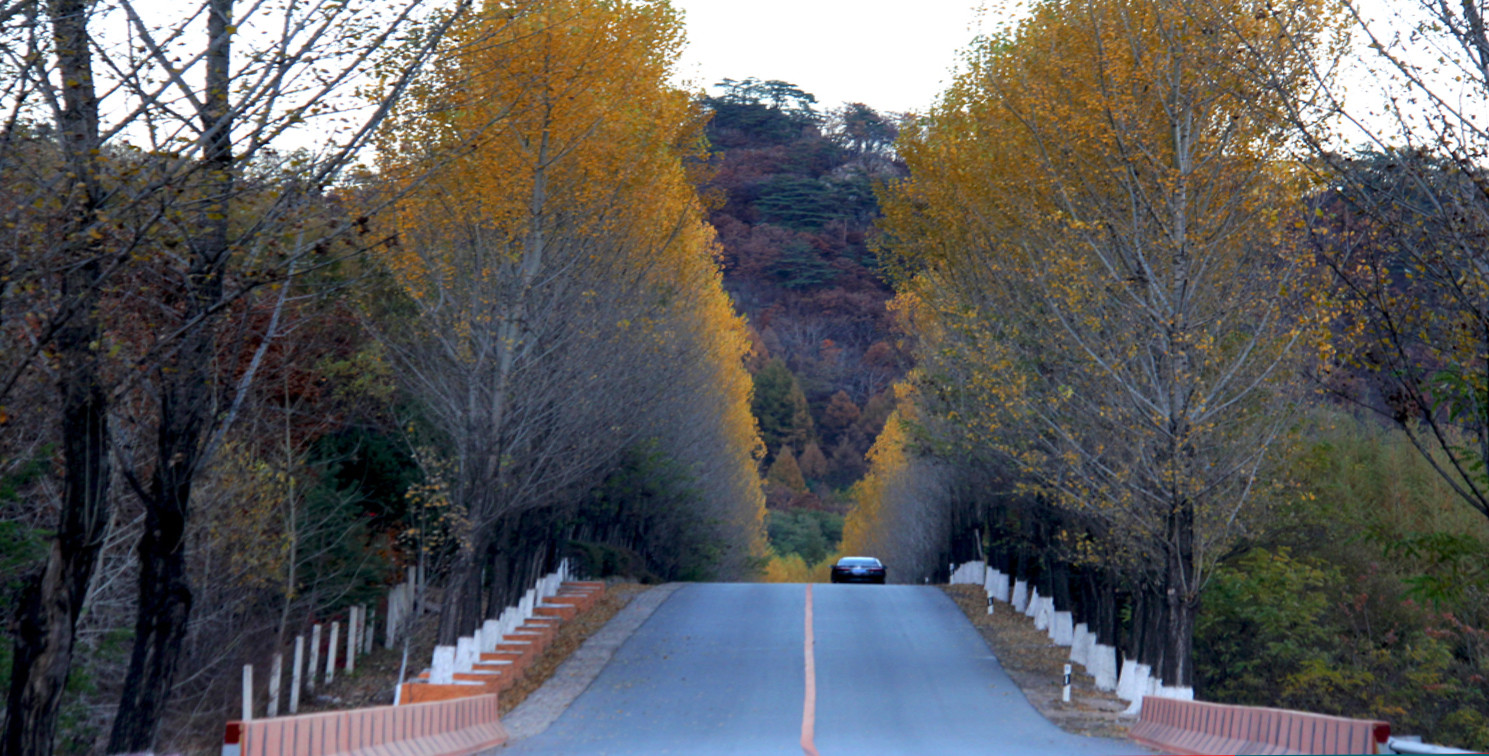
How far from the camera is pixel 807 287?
388ft

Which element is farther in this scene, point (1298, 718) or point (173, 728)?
point (173, 728)

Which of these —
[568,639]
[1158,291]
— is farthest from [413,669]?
[1158,291]

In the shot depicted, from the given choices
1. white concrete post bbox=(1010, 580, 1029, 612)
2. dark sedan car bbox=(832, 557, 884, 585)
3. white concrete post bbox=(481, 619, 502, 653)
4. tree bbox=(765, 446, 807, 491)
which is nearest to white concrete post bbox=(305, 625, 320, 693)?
white concrete post bbox=(481, 619, 502, 653)

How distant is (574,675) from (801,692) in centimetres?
438

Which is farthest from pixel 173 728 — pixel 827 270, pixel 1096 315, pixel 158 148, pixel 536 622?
pixel 827 270

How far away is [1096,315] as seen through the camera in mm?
16375

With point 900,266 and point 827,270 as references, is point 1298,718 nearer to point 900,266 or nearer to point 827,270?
point 900,266

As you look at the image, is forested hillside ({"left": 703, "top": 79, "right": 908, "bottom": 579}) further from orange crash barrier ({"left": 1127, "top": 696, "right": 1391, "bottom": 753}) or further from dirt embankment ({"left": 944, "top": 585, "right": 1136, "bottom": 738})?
orange crash barrier ({"left": 1127, "top": 696, "right": 1391, "bottom": 753})

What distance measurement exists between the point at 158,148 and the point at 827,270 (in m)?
112

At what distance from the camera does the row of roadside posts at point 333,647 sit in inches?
746

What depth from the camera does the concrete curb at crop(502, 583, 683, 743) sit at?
1658 centimetres

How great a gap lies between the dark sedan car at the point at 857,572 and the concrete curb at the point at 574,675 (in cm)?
1308

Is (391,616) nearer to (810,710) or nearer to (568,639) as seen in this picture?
(568,639)

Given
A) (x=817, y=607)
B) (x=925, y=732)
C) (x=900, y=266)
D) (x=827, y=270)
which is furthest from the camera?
(x=827, y=270)
